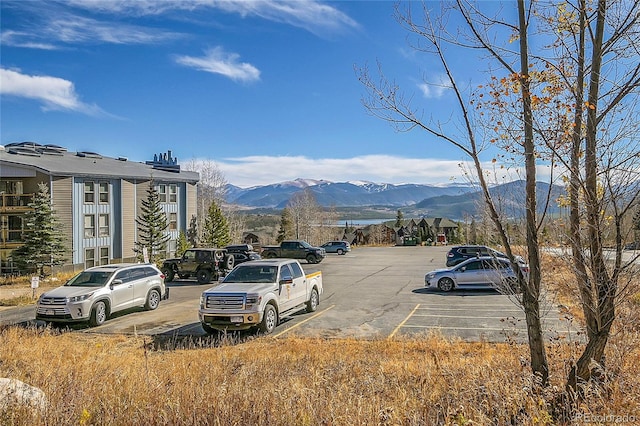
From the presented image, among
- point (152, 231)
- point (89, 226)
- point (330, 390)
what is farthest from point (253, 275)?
point (89, 226)

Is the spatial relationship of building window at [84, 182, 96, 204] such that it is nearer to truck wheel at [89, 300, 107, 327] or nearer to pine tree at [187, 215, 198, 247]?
pine tree at [187, 215, 198, 247]

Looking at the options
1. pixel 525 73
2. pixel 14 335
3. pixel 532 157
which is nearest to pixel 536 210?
pixel 532 157

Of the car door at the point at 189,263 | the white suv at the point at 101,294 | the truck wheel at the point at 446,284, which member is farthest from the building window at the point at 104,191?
the truck wheel at the point at 446,284

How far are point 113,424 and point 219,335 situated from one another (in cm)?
809

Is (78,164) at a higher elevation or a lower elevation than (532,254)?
higher

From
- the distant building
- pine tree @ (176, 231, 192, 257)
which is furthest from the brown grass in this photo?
pine tree @ (176, 231, 192, 257)

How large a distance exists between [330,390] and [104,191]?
3585 cm

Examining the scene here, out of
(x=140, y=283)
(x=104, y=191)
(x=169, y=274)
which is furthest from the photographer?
(x=104, y=191)

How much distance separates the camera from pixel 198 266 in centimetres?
2731

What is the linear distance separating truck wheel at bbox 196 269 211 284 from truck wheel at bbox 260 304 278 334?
14902 mm

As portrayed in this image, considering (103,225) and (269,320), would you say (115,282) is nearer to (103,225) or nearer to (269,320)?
(269,320)

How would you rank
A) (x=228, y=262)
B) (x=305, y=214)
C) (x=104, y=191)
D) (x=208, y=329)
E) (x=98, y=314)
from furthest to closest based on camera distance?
(x=305, y=214) → (x=104, y=191) → (x=228, y=262) → (x=98, y=314) → (x=208, y=329)

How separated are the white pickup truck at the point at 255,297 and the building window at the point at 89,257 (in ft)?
83.8

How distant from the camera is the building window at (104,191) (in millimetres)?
36781
